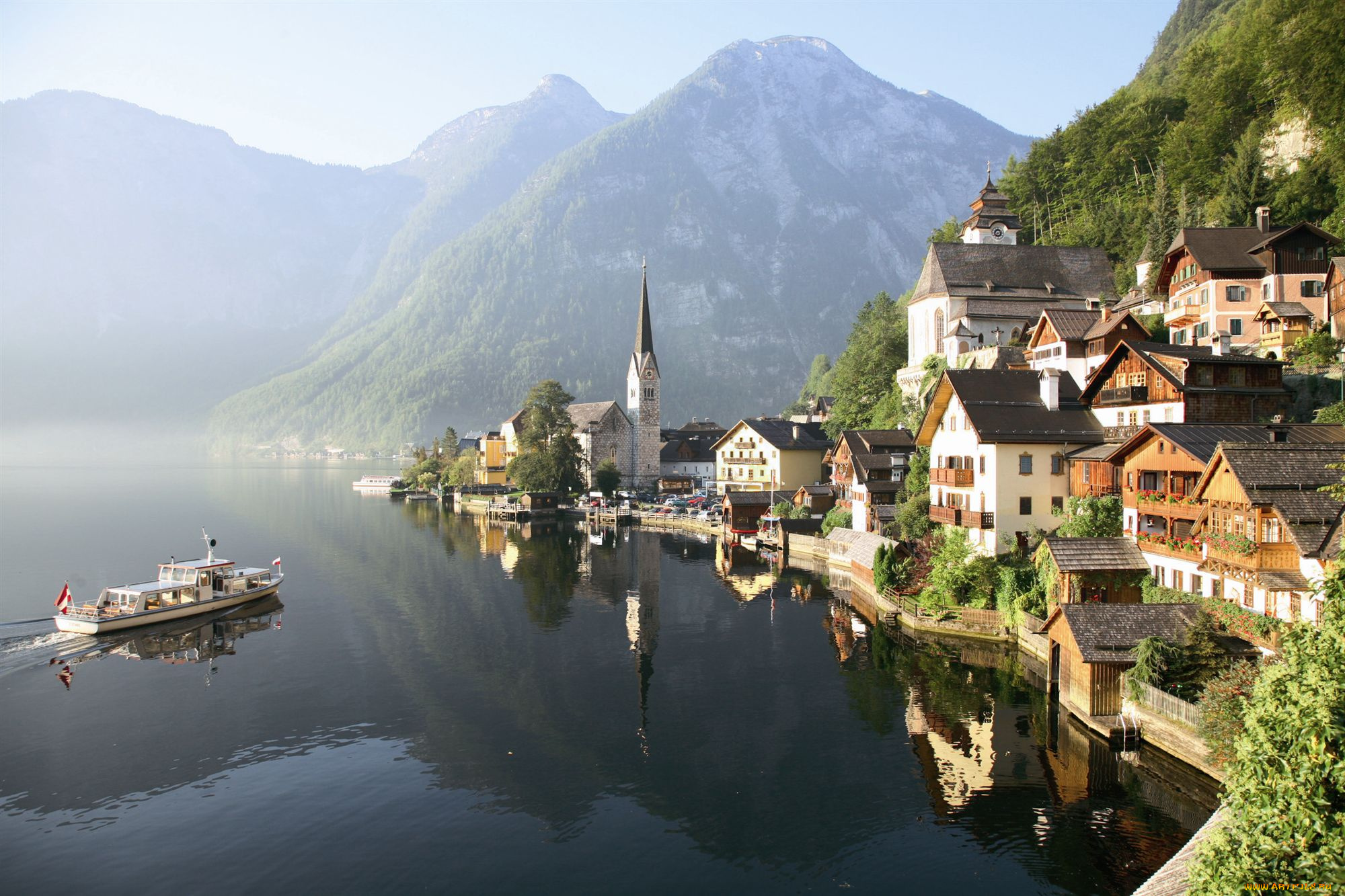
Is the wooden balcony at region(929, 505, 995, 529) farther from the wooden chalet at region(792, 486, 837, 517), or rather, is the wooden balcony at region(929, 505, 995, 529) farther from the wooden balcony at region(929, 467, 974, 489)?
the wooden chalet at region(792, 486, 837, 517)

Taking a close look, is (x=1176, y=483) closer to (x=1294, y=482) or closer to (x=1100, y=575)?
(x=1100, y=575)

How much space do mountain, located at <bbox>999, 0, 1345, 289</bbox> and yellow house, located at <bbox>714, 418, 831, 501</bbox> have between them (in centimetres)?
3392

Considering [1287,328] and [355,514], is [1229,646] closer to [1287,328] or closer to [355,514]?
[1287,328]

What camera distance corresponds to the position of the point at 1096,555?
33.4m

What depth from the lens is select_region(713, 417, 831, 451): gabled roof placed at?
93.9m

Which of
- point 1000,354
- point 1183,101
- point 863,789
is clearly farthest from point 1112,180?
point 863,789

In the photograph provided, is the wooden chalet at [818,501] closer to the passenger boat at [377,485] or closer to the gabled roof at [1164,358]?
the gabled roof at [1164,358]

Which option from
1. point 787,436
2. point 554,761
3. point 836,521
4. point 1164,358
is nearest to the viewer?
point 554,761

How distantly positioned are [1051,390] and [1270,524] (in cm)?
1899

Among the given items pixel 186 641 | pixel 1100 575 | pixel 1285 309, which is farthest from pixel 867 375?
pixel 186 641

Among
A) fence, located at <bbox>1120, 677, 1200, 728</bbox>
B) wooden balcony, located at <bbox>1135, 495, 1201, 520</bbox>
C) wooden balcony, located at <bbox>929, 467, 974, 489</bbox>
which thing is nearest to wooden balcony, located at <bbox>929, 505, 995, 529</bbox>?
wooden balcony, located at <bbox>929, 467, 974, 489</bbox>

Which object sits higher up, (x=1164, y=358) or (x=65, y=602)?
(x=1164, y=358)

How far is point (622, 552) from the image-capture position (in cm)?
7500

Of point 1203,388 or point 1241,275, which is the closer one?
point 1203,388
